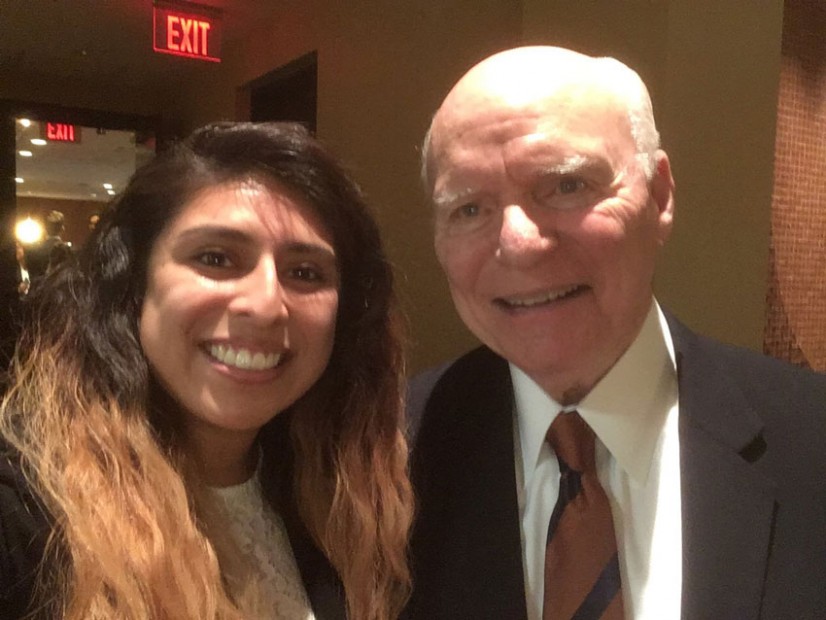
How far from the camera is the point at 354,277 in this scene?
141 centimetres

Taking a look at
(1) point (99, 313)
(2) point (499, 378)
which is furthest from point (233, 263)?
(2) point (499, 378)

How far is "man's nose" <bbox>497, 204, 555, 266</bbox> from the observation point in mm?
1165

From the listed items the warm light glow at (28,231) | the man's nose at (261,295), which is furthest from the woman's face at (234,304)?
the warm light glow at (28,231)

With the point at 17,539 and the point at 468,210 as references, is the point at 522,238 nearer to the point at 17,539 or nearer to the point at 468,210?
the point at 468,210

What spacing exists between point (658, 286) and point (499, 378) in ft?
4.27

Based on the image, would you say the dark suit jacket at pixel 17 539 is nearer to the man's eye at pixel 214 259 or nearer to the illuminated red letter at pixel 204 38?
the man's eye at pixel 214 259

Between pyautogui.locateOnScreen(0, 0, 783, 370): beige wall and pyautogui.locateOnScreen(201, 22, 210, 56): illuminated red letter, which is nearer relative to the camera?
pyautogui.locateOnScreen(0, 0, 783, 370): beige wall

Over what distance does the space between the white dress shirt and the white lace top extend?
0.37m

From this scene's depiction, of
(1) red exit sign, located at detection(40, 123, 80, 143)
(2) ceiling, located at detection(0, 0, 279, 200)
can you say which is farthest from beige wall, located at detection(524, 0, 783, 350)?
(1) red exit sign, located at detection(40, 123, 80, 143)

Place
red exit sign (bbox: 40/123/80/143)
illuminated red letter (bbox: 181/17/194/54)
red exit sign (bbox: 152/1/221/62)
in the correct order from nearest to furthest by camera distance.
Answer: red exit sign (bbox: 152/1/221/62) → illuminated red letter (bbox: 181/17/194/54) → red exit sign (bbox: 40/123/80/143)

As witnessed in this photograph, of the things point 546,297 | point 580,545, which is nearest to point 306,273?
point 546,297

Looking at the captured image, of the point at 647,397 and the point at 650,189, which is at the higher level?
the point at 650,189

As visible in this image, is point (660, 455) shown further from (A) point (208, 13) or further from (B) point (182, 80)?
(B) point (182, 80)

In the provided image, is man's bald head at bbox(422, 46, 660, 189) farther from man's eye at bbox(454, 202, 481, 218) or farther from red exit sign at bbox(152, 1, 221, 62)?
red exit sign at bbox(152, 1, 221, 62)
